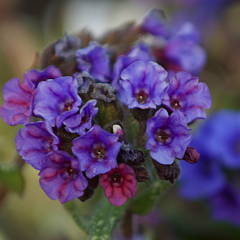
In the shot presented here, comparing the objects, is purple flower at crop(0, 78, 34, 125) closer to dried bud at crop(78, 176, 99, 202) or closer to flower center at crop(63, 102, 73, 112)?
flower center at crop(63, 102, 73, 112)

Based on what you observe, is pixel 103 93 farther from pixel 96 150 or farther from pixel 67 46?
pixel 67 46

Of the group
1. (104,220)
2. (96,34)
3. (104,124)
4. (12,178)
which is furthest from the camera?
(96,34)

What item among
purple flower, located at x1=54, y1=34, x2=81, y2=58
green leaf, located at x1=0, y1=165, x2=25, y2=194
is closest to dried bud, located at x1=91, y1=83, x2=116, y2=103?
purple flower, located at x1=54, y1=34, x2=81, y2=58

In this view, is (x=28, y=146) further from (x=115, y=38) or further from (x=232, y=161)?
(x=232, y=161)

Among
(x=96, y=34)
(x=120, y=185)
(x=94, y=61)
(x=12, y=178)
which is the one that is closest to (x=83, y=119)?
(x=120, y=185)

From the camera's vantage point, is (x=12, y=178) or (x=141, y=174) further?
(x=12, y=178)

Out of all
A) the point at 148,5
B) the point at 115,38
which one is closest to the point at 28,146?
the point at 115,38

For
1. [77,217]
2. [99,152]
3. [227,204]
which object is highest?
[99,152]
